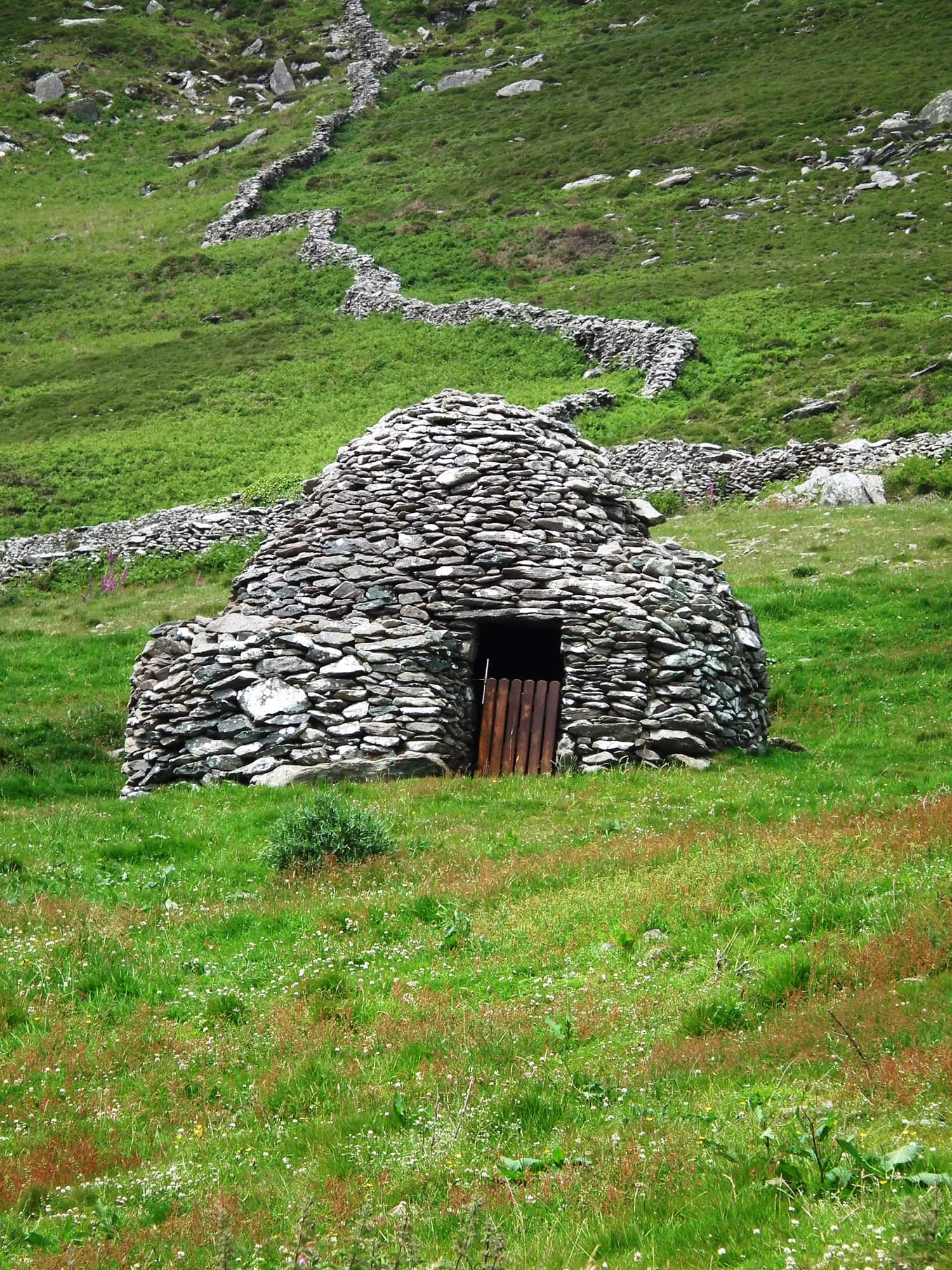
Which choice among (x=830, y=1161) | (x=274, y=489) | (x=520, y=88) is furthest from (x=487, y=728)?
(x=520, y=88)

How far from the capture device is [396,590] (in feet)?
59.2

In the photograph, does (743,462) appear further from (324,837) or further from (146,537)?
(324,837)

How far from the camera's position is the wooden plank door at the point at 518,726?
17.0 meters

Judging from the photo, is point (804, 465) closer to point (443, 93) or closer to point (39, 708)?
point (39, 708)

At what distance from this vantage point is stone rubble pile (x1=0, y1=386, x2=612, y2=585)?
34594 millimetres

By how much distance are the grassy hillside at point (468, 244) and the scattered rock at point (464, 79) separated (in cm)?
172

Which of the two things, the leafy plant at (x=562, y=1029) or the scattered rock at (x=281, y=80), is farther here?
the scattered rock at (x=281, y=80)

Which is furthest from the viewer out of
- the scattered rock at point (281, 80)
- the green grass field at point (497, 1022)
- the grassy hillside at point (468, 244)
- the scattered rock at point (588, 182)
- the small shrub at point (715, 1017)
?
the scattered rock at point (281, 80)

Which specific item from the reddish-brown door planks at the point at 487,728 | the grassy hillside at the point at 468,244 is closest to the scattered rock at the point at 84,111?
the grassy hillside at the point at 468,244

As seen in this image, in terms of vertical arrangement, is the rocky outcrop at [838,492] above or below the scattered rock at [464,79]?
below

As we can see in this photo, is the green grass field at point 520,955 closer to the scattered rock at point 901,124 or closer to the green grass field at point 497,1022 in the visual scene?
the green grass field at point 497,1022

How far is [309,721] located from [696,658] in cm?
613

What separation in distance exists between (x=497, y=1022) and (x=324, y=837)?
4.41 metres

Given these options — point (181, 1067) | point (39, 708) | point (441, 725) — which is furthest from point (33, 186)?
point (181, 1067)
